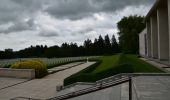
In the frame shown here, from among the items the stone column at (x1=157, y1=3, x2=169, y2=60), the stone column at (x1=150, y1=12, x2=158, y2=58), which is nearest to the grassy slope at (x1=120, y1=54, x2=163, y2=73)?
the stone column at (x1=157, y1=3, x2=169, y2=60)

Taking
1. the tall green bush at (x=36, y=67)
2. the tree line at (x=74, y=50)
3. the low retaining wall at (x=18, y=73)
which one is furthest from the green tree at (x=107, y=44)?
the tall green bush at (x=36, y=67)

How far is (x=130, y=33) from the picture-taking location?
238 feet

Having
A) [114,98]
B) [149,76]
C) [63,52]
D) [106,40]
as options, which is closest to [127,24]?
[63,52]

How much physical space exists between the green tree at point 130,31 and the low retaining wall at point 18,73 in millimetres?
51291

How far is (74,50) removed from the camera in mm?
83250

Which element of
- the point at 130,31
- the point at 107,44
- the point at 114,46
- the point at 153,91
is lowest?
the point at 153,91

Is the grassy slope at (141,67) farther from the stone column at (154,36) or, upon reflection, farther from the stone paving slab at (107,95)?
the stone column at (154,36)

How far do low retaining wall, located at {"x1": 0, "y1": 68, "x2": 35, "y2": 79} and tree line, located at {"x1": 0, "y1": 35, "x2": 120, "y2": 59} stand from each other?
3701cm

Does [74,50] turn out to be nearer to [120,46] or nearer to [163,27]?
[120,46]

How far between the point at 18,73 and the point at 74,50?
201ft

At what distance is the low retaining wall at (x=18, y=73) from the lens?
70.1ft

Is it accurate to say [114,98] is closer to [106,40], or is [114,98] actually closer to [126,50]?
[126,50]

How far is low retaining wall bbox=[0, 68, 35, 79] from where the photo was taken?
70.1ft

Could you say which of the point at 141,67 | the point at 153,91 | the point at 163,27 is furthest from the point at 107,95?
the point at 163,27
